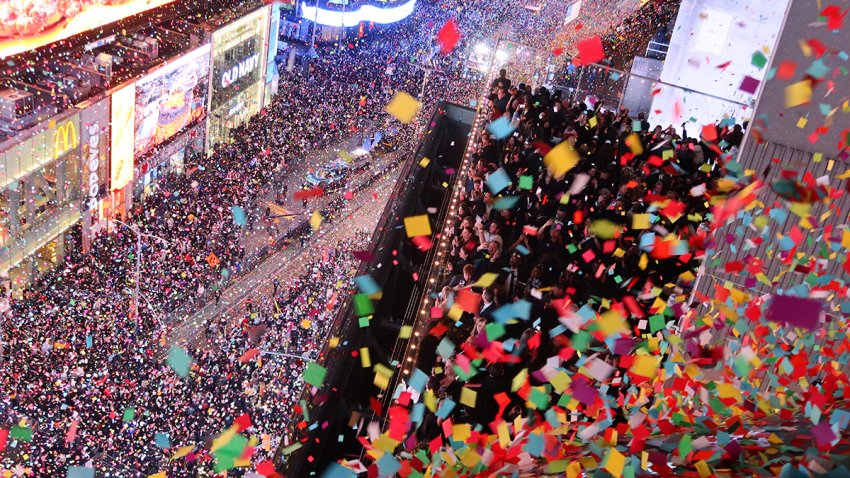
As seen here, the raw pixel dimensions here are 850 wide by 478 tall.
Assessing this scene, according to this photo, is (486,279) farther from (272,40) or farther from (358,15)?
(358,15)

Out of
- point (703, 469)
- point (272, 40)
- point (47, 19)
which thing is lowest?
point (272, 40)

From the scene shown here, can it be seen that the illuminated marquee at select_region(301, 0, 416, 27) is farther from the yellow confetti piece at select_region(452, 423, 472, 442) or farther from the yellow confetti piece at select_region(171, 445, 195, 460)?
the yellow confetti piece at select_region(452, 423, 472, 442)

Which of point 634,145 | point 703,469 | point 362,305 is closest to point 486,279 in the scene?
point 362,305

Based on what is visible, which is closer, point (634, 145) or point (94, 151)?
point (634, 145)

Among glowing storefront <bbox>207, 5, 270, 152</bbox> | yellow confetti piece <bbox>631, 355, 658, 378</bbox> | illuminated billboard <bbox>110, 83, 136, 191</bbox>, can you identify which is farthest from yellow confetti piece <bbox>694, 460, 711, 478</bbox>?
glowing storefront <bbox>207, 5, 270, 152</bbox>

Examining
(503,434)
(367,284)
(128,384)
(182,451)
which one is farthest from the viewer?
(128,384)

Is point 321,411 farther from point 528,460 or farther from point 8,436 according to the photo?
point 8,436
